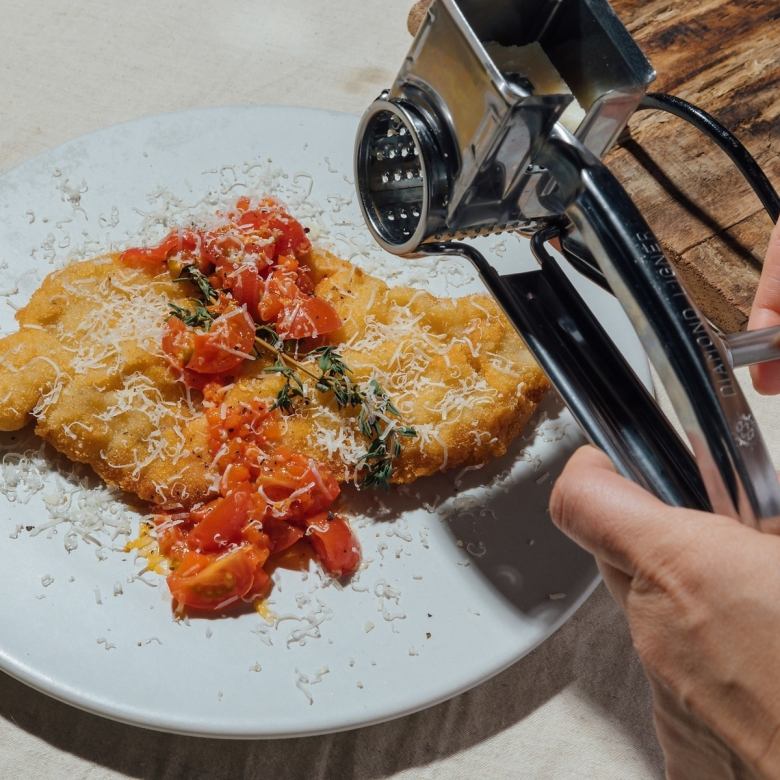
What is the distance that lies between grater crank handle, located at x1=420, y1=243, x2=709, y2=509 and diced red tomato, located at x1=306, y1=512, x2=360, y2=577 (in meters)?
0.53

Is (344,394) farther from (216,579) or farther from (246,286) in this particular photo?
(216,579)

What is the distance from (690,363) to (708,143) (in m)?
1.58

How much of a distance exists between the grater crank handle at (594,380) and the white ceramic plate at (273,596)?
15.8 inches

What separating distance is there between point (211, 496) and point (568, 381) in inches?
29.6

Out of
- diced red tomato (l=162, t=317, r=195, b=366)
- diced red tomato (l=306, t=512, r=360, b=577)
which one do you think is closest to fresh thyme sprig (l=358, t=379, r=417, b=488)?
diced red tomato (l=306, t=512, r=360, b=577)

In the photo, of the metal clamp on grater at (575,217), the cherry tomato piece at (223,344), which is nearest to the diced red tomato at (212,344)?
the cherry tomato piece at (223,344)

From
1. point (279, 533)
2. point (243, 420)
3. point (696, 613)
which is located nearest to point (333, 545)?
point (279, 533)

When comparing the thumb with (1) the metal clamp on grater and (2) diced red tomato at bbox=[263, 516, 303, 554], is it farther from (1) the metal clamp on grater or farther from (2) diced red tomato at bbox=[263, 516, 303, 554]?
(2) diced red tomato at bbox=[263, 516, 303, 554]

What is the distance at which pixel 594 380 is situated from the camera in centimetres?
147

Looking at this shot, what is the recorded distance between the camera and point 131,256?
193 cm

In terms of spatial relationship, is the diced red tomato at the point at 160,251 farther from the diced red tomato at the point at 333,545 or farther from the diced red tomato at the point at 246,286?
the diced red tomato at the point at 333,545

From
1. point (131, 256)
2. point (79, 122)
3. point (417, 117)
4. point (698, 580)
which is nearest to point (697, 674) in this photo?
point (698, 580)

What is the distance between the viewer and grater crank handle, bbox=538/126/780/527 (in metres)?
1.13

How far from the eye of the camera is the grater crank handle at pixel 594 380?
1.33 metres
